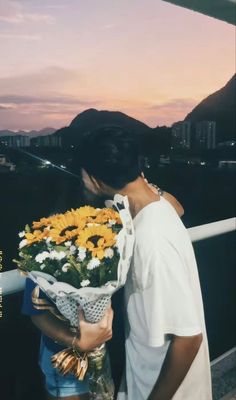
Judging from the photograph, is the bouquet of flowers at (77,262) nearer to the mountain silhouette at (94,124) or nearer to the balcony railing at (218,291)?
the mountain silhouette at (94,124)

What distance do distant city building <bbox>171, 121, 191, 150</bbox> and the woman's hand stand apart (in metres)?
1.16

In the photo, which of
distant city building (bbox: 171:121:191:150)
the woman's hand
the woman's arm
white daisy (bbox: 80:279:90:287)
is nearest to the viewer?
white daisy (bbox: 80:279:90:287)

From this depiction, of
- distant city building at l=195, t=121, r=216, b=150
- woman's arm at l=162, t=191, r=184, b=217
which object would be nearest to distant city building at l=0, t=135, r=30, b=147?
woman's arm at l=162, t=191, r=184, b=217

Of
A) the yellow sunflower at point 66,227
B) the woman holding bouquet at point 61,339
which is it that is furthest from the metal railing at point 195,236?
the yellow sunflower at point 66,227

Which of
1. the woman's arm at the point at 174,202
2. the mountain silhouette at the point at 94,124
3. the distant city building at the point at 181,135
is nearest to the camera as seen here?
the mountain silhouette at the point at 94,124

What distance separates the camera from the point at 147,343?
1.93 meters

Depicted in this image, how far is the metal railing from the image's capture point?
1895mm

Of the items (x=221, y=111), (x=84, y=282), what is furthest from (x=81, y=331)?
(x=221, y=111)

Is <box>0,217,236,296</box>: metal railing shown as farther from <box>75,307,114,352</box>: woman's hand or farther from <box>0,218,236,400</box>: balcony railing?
<box>75,307,114,352</box>: woman's hand

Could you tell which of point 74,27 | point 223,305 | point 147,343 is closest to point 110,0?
point 74,27

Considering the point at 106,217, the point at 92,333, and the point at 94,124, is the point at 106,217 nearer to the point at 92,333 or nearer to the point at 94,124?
the point at 92,333

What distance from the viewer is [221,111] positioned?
2.89 m

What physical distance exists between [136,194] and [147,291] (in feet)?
1.27

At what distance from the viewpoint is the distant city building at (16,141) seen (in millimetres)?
1843
